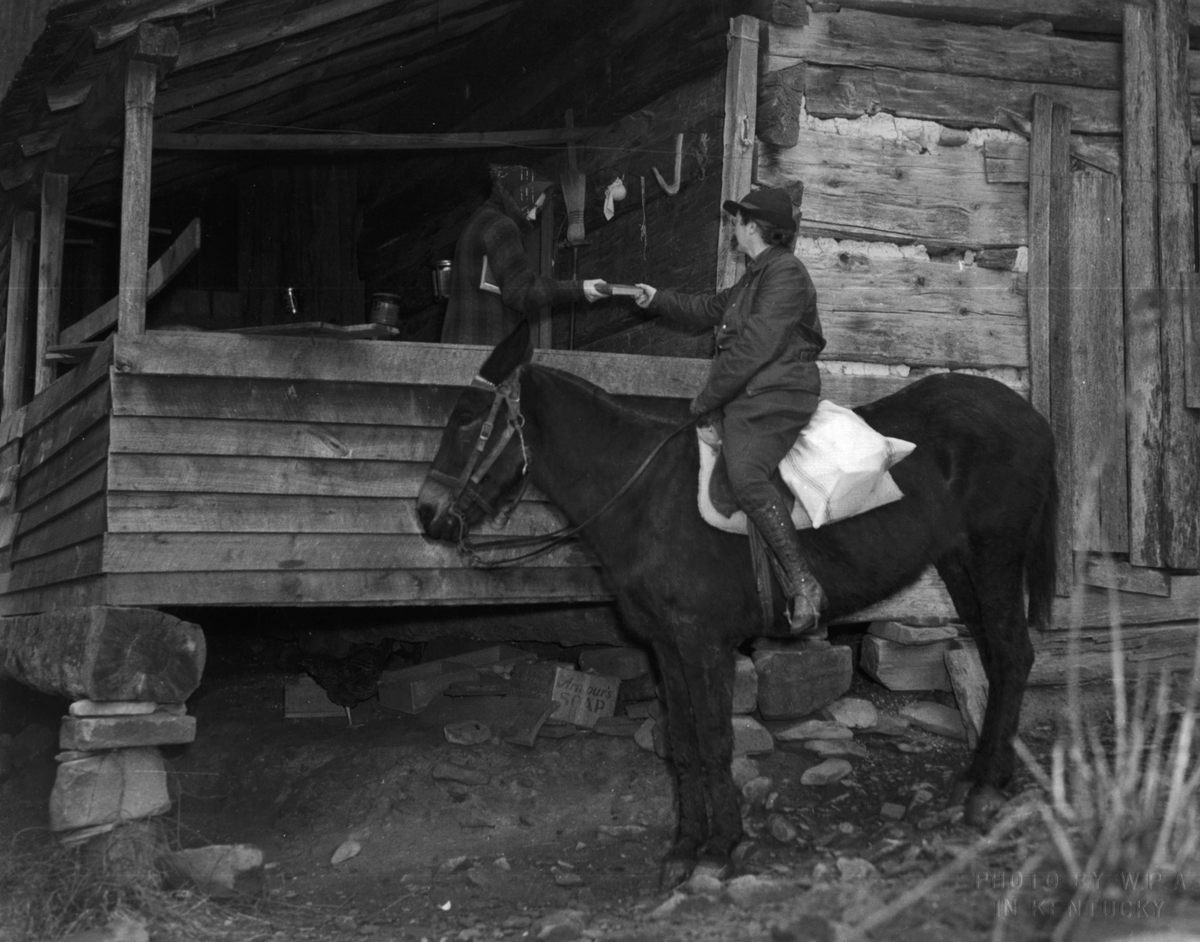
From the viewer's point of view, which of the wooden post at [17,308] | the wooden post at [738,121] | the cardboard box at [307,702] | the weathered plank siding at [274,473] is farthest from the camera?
the wooden post at [17,308]

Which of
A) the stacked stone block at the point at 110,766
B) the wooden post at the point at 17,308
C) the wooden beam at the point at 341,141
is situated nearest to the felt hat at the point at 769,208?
the wooden beam at the point at 341,141

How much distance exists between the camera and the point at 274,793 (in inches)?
288

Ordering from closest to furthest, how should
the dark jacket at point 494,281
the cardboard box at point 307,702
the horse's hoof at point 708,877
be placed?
the horse's hoof at point 708,877, the dark jacket at point 494,281, the cardboard box at point 307,702

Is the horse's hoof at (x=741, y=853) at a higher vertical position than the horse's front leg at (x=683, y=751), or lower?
lower

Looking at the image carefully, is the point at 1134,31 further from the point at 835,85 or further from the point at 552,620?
the point at 552,620

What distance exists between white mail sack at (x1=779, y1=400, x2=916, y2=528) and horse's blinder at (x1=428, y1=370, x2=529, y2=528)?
122cm

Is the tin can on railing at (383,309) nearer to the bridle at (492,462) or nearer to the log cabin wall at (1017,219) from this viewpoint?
the bridle at (492,462)

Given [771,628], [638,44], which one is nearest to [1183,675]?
[771,628]

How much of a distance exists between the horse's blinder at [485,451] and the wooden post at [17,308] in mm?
4624

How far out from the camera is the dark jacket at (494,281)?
7242 millimetres

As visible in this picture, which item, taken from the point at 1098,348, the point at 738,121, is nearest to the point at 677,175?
the point at 738,121

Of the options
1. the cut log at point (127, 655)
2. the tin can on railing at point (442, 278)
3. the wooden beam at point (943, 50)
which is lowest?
the cut log at point (127, 655)

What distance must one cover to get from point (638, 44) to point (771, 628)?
15.2ft

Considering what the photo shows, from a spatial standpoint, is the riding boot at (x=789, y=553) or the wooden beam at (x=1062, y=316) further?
the wooden beam at (x=1062, y=316)
